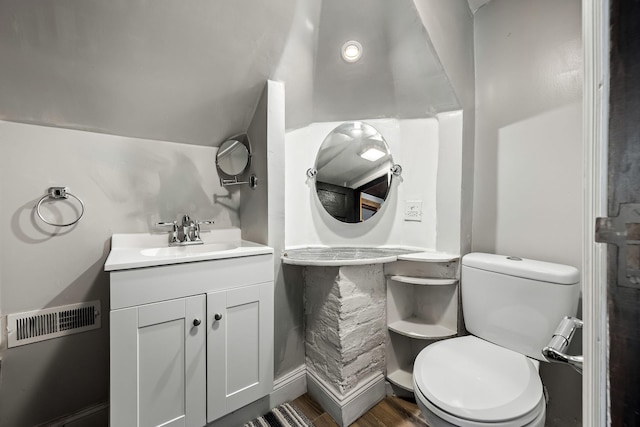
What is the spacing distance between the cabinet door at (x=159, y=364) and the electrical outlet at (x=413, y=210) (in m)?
1.30

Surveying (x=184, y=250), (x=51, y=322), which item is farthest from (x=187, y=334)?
(x=51, y=322)

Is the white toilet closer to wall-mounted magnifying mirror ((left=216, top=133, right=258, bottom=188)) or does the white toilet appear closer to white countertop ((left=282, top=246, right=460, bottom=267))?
white countertop ((left=282, top=246, right=460, bottom=267))

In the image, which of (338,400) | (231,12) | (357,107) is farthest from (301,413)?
(231,12)

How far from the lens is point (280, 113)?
4.66 ft

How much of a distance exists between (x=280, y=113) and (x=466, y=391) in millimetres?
1486

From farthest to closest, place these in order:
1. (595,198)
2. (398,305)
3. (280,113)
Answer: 1. (398,305)
2. (280,113)
3. (595,198)

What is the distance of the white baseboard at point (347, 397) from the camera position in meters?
1.31

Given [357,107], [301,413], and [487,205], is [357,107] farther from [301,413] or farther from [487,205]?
[301,413]

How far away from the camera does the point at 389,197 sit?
1749mm

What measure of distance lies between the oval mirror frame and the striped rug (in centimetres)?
131

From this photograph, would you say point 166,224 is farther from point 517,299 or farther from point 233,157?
point 517,299

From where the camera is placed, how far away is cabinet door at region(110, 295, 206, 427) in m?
0.95

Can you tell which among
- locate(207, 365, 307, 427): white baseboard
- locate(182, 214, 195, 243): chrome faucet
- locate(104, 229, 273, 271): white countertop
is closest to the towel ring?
locate(104, 229, 273, 271): white countertop

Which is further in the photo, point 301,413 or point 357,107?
point 357,107
